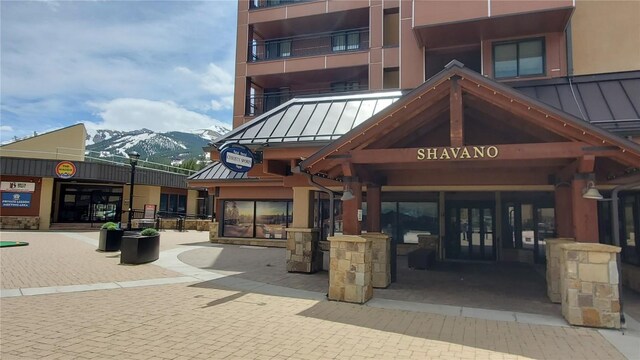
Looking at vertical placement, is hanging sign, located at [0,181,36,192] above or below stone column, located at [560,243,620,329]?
above

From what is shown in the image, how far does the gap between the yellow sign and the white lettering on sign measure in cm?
469

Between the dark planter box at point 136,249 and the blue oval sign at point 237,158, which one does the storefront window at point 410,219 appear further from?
the dark planter box at point 136,249

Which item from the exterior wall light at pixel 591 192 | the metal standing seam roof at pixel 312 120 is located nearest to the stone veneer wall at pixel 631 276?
the exterior wall light at pixel 591 192

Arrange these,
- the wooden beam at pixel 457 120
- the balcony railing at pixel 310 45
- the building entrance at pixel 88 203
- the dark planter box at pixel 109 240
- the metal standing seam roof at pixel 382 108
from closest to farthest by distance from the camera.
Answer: the wooden beam at pixel 457 120, the metal standing seam roof at pixel 382 108, the dark planter box at pixel 109 240, the balcony railing at pixel 310 45, the building entrance at pixel 88 203

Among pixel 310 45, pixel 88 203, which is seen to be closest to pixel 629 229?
pixel 310 45

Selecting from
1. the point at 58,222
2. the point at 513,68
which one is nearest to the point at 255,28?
the point at 513,68

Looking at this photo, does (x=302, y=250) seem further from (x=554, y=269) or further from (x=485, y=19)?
(x=485, y=19)

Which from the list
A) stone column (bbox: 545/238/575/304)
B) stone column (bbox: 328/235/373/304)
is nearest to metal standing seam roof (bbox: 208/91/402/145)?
stone column (bbox: 328/235/373/304)

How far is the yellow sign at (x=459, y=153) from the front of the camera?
744 cm

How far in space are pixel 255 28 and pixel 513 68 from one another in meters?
18.2

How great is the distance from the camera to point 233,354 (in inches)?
213

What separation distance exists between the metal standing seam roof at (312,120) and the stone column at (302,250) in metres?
3.31

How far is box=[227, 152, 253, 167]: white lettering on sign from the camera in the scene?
9.86 meters

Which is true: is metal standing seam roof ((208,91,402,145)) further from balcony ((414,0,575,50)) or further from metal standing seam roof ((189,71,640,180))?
balcony ((414,0,575,50))
